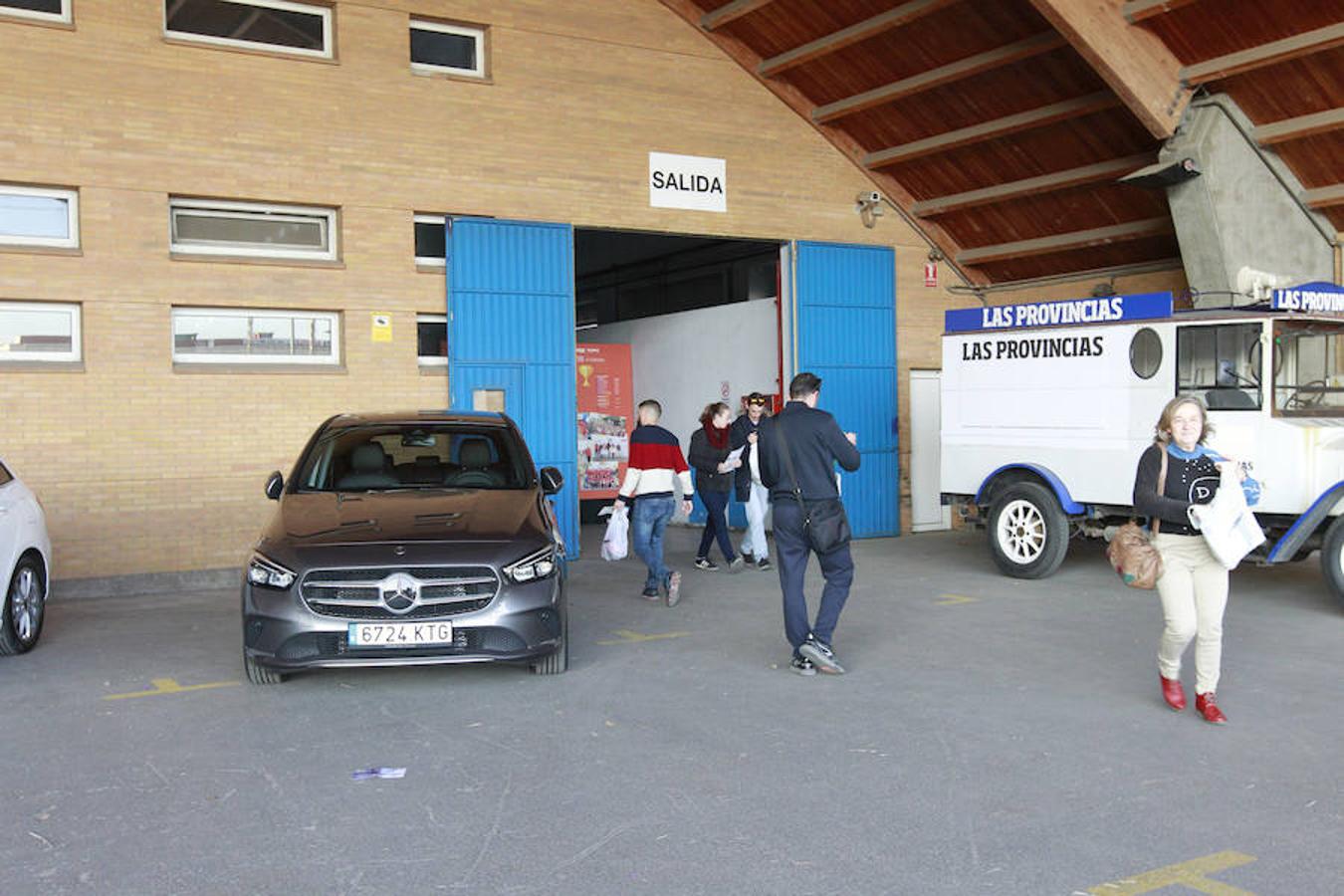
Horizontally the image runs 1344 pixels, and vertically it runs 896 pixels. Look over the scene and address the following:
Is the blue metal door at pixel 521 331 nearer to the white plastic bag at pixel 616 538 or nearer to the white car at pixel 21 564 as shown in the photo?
the white plastic bag at pixel 616 538

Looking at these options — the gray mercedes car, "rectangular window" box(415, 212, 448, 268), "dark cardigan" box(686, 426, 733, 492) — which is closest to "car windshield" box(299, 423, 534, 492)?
the gray mercedes car

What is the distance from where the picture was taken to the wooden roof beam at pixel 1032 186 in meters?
13.7

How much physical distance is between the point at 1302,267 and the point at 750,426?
622 centimetres

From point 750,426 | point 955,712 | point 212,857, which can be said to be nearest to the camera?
point 212,857

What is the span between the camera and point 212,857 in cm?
430

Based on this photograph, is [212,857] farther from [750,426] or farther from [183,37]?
[183,37]

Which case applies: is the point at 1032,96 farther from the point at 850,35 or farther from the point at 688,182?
the point at 688,182

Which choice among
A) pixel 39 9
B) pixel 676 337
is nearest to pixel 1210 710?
pixel 39 9

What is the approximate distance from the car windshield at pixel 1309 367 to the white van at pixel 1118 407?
1cm

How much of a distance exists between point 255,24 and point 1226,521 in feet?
33.2

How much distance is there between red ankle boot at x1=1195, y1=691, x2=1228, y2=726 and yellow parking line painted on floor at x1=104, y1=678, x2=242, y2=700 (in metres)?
5.33

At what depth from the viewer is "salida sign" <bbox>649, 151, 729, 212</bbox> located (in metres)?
13.9

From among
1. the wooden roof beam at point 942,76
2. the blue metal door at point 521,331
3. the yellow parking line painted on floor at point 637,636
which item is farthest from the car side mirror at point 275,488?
the wooden roof beam at point 942,76

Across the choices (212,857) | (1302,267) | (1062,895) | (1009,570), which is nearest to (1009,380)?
(1009,570)
